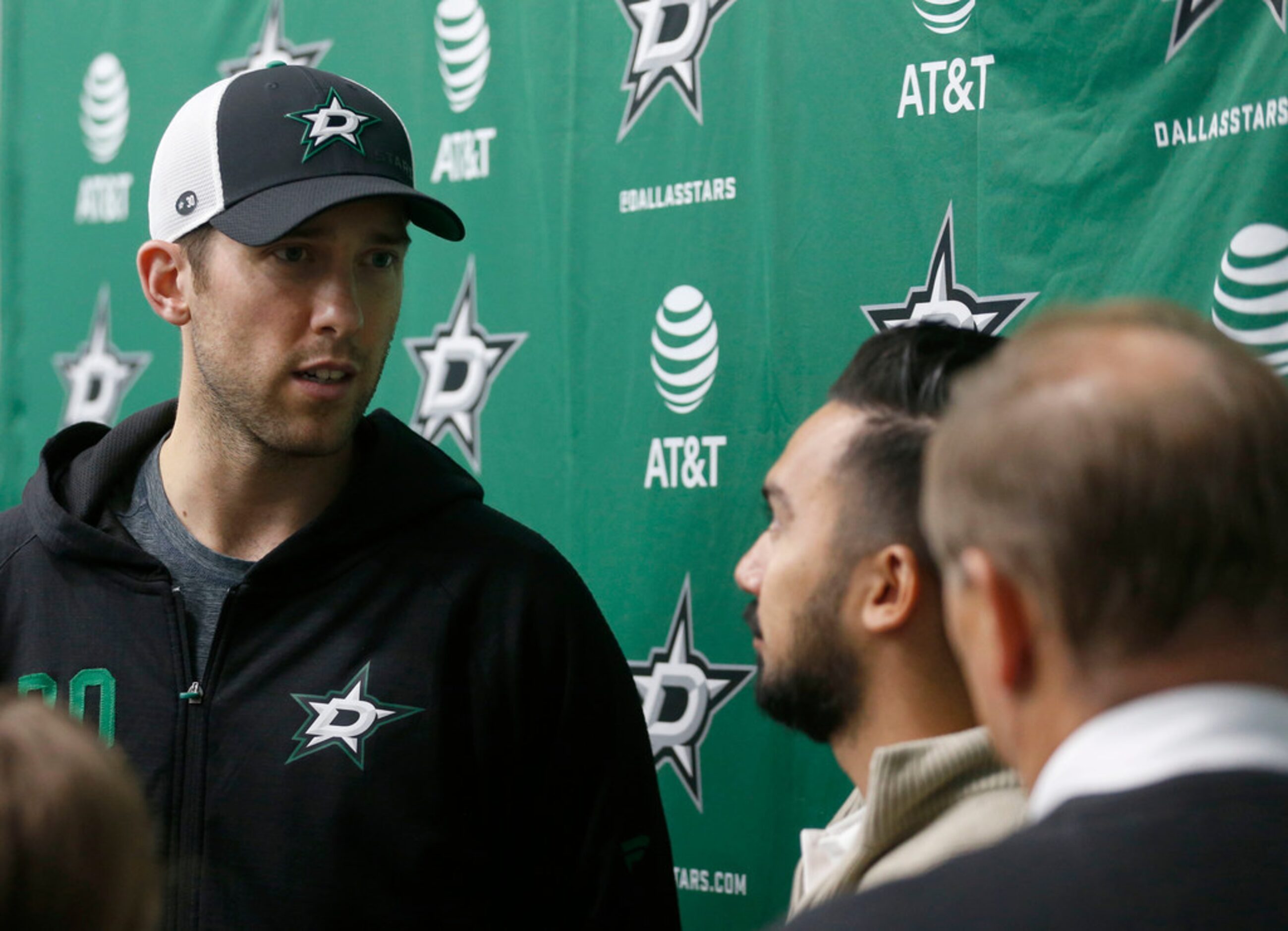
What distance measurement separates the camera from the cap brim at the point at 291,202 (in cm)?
141

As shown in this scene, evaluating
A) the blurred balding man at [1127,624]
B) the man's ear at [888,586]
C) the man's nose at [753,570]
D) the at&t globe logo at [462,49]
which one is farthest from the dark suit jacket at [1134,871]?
the at&t globe logo at [462,49]

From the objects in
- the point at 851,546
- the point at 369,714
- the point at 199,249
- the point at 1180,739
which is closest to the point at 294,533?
the point at 369,714

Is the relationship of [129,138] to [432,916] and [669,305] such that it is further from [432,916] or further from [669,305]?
[432,916]

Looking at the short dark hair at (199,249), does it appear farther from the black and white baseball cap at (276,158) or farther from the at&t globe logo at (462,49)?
the at&t globe logo at (462,49)

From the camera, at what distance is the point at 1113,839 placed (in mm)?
559

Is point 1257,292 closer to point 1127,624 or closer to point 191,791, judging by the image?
point 1127,624

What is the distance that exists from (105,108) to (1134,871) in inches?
95.6

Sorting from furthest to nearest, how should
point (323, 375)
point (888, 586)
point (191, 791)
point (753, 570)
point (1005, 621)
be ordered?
point (323, 375), point (191, 791), point (753, 570), point (888, 586), point (1005, 621)

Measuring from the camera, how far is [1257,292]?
146 cm

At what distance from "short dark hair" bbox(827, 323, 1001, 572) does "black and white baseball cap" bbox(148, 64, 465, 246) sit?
0.56 meters

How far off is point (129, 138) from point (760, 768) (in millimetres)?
1614

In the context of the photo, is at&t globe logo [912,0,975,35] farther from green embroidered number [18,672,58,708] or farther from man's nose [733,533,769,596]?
green embroidered number [18,672,58,708]

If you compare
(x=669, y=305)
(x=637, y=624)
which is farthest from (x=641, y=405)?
(x=637, y=624)

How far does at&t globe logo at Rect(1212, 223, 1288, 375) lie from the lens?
4.74 ft
